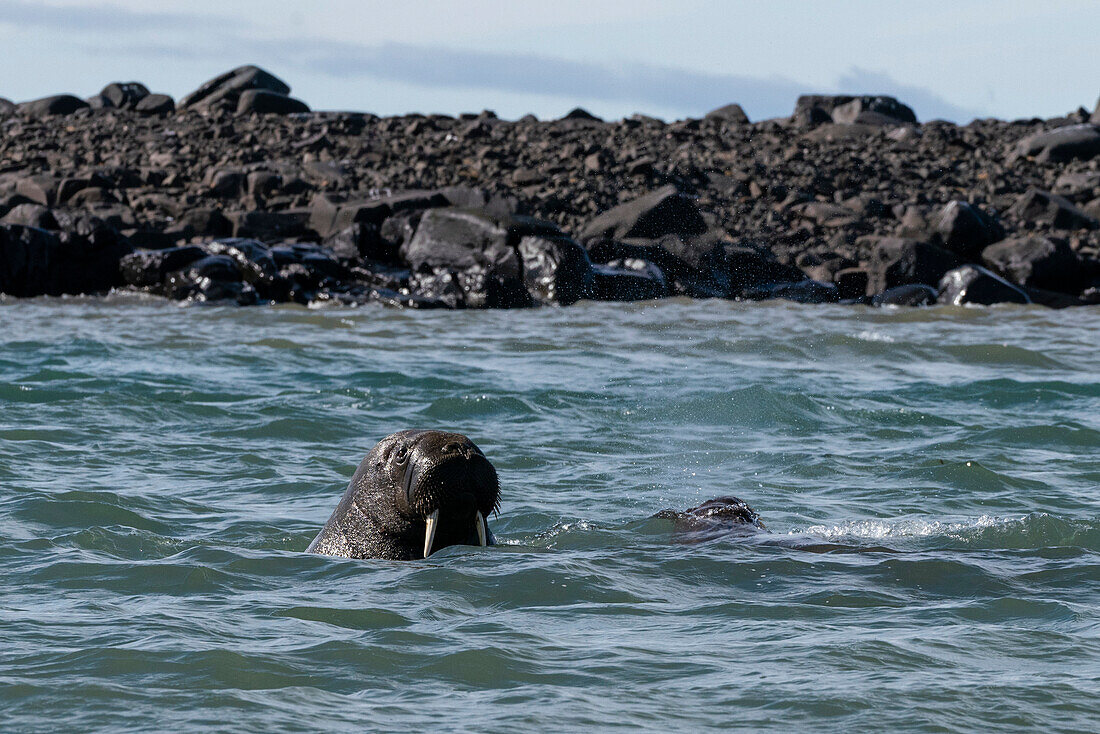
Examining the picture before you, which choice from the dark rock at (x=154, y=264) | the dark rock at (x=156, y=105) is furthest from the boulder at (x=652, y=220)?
the dark rock at (x=156, y=105)

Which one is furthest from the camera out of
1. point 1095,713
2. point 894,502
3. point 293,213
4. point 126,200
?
point 126,200

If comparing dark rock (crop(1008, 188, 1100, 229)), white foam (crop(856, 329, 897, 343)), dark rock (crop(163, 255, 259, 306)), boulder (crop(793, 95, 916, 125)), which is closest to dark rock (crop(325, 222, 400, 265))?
dark rock (crop(163, 255, 259, 306))

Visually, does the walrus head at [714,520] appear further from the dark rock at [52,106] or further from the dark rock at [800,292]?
the dark rock at [52,106]

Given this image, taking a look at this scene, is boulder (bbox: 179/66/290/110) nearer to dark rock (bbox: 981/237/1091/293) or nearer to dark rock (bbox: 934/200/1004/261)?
dark rock (bbox: 934/200/1004/261)

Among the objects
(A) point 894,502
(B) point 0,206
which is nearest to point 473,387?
(A) point 894,502

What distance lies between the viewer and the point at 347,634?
4961mm

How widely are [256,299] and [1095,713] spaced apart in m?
21.1

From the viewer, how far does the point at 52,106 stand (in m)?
44.3

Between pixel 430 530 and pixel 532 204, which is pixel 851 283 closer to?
pixel 532 204

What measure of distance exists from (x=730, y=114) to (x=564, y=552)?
1413 inches

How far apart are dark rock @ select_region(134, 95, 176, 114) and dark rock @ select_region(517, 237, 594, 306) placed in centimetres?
2276

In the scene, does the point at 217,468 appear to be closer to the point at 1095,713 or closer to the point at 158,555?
the point at 158,555

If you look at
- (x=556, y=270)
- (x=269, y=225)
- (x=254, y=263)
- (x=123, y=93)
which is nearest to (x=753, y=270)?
(x=556, y=270)

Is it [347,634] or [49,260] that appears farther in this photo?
[49,260]
